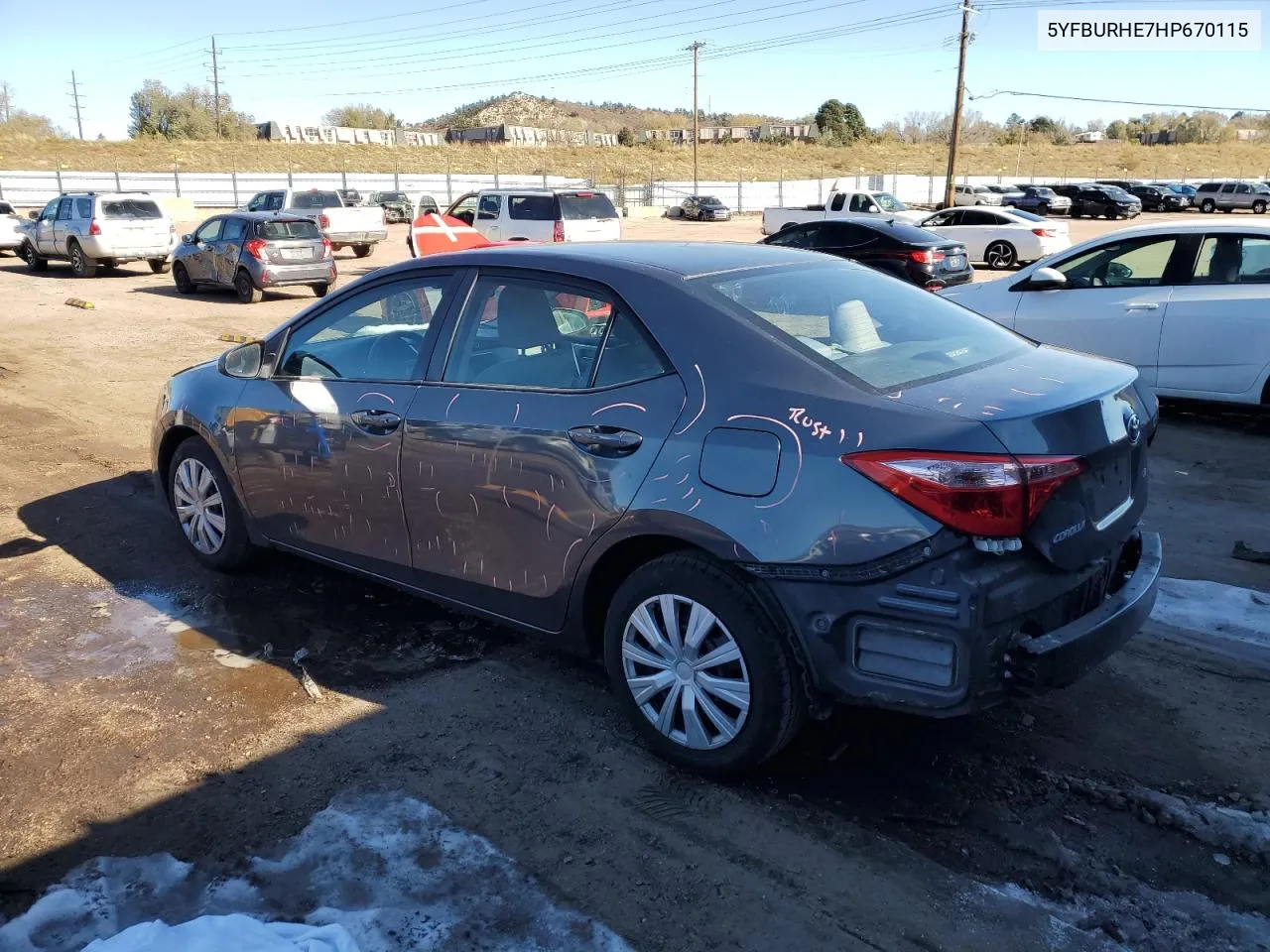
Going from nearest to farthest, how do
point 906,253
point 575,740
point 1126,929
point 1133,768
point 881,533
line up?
point 1126,929
point 881,533
point 1133,768
point 575,740
point 906,253

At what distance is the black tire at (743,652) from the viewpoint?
3.07m

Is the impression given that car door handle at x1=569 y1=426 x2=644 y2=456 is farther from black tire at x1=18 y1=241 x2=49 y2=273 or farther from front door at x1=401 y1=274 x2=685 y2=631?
black tire at x1=18 y1=241 x2=49 y2=273

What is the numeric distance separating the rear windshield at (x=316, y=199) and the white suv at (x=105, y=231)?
511 cm

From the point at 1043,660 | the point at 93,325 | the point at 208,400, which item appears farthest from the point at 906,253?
the point at 1043,660

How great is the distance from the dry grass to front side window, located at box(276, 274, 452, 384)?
5867 cm

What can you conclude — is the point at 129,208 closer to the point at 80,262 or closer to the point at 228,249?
the point at 80,262

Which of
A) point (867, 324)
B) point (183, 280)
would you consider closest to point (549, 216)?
point (183, 280)

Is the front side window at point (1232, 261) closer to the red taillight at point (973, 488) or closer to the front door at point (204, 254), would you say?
the red taillight at point (973, 488)

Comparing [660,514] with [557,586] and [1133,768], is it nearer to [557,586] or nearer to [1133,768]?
[557,586]

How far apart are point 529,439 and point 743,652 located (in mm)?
1060

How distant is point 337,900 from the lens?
2.79 meters

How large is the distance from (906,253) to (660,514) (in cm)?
1436

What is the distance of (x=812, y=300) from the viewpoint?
368cm

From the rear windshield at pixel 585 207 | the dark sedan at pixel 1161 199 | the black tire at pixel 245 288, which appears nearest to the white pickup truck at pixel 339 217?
the black tire at pixel 245 288
